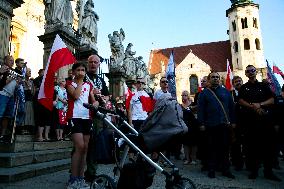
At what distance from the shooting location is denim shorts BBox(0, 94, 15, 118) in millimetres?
5828

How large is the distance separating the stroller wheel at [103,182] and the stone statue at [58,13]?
660 cm

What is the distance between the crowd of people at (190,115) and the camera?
390 centimetres

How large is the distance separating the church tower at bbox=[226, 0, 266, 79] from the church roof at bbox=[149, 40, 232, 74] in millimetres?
3131

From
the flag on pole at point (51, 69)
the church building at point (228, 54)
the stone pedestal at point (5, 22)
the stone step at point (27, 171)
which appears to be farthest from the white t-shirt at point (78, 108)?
the church building at point (228, 54)

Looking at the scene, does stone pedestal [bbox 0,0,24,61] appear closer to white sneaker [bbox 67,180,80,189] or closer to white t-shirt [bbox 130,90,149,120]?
white t-shirt [bbox 130,90,149,120]

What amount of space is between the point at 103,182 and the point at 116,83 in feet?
38.9

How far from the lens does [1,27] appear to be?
720cm

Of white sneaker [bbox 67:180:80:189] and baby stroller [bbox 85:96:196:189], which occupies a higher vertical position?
baby stroller [bbox 85:96:196:189]

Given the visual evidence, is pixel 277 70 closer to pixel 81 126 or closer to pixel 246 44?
pixel 81 126

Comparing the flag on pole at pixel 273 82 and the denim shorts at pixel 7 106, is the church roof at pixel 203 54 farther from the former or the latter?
the denim shorts at pixel 7 106

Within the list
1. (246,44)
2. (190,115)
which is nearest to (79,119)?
(190,115)

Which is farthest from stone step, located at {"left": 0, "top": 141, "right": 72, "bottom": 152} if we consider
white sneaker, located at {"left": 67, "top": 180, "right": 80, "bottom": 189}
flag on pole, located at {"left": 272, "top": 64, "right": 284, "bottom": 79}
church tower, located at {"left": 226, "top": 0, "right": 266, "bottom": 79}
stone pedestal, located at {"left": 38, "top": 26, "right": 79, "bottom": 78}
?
church tower, located at {"left": 226, "top": 0, "right": 266, "bottom": 79}

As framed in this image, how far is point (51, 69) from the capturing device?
175 inches

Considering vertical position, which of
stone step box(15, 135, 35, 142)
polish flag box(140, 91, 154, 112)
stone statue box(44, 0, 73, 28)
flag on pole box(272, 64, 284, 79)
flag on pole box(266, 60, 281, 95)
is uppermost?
stone statue box(44, 0, 73, 28)
